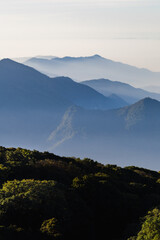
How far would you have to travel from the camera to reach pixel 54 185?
105ft

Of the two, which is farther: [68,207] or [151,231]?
[68,207]

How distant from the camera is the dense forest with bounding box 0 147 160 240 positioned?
25609mm

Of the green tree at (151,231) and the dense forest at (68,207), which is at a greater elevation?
the dense forest at (68,207)

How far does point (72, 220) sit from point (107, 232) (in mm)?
4599

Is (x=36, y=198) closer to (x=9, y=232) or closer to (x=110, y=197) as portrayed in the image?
(x=9, y=232)

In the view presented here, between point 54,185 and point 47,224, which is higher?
→ point 54,185

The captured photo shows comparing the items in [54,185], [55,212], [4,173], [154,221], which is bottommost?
[154,221]

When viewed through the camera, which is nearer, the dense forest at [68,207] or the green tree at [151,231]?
the green tree at [151,231]

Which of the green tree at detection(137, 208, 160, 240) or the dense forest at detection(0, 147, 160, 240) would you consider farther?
the dense forest at detection(0, 147, 160, 240)

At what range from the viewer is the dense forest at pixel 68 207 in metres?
25.6

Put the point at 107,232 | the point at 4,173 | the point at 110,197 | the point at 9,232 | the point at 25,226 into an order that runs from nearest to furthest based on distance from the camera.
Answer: the point at 9,232, the point at 25,226, the point at 107,232, the point at 110,197, the point at 4,173

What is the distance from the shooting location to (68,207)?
2948 cm

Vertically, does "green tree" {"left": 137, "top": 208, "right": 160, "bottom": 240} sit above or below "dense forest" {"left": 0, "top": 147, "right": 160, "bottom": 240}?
below

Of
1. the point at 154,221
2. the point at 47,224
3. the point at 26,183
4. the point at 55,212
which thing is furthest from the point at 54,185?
the point at 154,221
